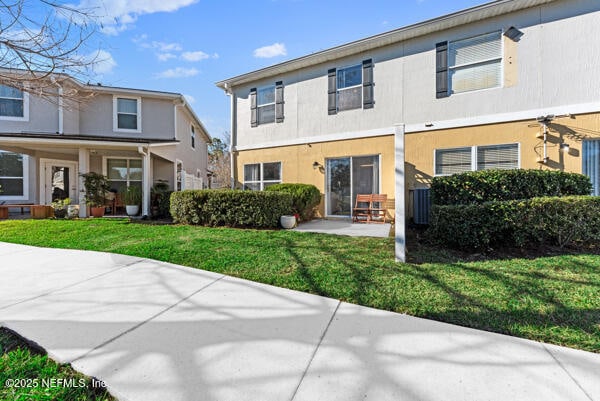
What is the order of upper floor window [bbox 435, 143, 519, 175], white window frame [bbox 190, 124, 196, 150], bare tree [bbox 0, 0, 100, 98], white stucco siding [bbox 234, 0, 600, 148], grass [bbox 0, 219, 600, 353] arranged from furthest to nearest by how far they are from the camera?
white window frame [bbox 190, 124, 196, 150] → upper floor window [bbox 435, 143, 519, 175] → white stucco siding [bbox 234, 0, 600, 148] → bare tree [bbox 0, 0, 100, 98] → grass [bbox 0, 219, 600, 353]

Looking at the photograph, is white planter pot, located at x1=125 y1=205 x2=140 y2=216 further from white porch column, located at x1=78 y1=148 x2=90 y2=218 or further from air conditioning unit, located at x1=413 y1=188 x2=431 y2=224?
air conditioning unit, located at x1=413 y1=188 x2=431 y2=224

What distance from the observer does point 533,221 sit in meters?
4.54

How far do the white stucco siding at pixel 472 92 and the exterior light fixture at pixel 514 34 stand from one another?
0.09 m

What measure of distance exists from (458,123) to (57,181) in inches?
624

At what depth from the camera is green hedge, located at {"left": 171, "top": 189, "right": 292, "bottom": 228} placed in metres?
7.06

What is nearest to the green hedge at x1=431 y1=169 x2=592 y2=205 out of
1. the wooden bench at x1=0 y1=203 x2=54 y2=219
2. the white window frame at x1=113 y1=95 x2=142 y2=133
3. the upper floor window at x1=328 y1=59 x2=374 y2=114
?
the upper floor window at x1=328 y1=59 x2=374 y2=114

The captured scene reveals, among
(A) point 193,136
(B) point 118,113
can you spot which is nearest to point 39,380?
(B) point 118,113

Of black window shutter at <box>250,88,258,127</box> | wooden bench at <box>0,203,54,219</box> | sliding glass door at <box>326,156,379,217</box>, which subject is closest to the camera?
sliding glass door at <box>326,156,379,217</box>

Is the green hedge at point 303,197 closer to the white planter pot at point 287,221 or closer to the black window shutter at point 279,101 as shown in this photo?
the white planter pot at point 287,221

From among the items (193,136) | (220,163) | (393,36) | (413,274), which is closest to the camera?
(413,274)

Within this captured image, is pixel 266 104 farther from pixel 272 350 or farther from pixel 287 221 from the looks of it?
pixel 272 350

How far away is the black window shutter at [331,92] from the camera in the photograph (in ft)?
29.9

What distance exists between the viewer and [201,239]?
572 cm

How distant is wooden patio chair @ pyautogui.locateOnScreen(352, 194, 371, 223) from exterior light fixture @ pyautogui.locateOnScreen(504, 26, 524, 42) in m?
5.51
